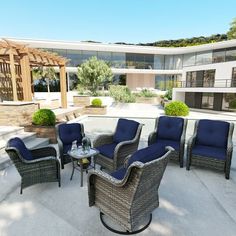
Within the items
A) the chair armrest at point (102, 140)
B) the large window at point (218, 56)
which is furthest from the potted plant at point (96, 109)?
the large window at point (218, 56)

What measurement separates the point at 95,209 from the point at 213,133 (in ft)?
10.9

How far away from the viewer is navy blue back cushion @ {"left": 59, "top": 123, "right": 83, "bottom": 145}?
4.55m

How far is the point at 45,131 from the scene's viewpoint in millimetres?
6363

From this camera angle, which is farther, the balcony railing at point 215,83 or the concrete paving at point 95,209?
the balcony railing at point 215,83

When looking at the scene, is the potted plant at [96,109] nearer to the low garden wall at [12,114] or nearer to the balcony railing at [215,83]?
the low garden wall at [12,114]

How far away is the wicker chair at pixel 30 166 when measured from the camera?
3.06 meters

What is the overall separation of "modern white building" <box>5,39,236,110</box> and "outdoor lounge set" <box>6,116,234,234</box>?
12.6 m

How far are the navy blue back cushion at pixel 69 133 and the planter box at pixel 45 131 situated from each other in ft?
6.08

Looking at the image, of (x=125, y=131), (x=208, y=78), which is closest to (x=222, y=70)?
(x=208, y=78)

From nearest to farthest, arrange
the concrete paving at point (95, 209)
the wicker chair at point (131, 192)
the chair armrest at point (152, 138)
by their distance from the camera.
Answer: the wicker chair at point (131, 192)
the concrete paving at point (95, 209)
the chair armrest at point (152, 138)

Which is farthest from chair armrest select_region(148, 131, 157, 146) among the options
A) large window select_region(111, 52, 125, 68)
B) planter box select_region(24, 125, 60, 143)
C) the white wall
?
large window select_region(111, 52, 125, 68)

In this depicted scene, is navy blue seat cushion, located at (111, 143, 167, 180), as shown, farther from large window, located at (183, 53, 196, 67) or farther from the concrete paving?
large window, located at (183, 53, 196, 67)

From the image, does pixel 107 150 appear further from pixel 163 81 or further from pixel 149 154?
pixel 163 81

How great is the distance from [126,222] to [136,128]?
2.51 metres
